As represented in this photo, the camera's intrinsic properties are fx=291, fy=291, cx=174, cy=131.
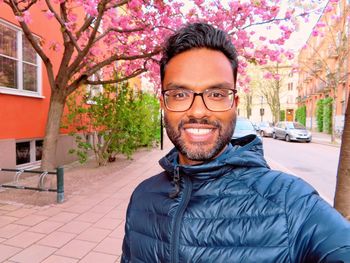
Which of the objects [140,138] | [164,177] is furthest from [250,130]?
[164,177]

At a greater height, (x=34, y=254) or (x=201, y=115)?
(x=201, y=115)

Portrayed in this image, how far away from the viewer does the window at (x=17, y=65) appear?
24.9ft

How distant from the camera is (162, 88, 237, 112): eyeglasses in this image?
136 cm

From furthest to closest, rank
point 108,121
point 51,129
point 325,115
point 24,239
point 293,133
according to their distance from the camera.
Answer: point 325,115 < point 293,133 < point 108,121 < point 51,129 < point 24,239

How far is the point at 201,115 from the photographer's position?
135 centimetres

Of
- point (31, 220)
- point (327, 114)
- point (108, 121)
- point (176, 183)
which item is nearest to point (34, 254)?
point (31, 220)

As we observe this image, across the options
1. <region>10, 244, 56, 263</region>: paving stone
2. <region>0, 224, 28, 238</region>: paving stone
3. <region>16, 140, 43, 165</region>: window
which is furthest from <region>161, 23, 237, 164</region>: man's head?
<region>16, 140, 43, 165</region>: window

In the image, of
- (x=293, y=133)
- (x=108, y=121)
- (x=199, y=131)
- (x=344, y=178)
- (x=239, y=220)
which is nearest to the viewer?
(x=239, y=220)

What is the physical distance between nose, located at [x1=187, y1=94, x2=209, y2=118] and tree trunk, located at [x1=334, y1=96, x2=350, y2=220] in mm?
1695

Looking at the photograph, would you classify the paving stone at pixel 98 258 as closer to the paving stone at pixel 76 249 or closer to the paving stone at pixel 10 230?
the paving stone at pixel 76 249

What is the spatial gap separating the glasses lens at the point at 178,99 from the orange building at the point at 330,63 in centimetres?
199

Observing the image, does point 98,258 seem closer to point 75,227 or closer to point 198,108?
point 75,227

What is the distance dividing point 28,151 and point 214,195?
8828mm

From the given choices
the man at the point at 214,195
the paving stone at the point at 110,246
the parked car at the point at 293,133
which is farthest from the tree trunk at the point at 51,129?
the parked car at the point at 293,133
